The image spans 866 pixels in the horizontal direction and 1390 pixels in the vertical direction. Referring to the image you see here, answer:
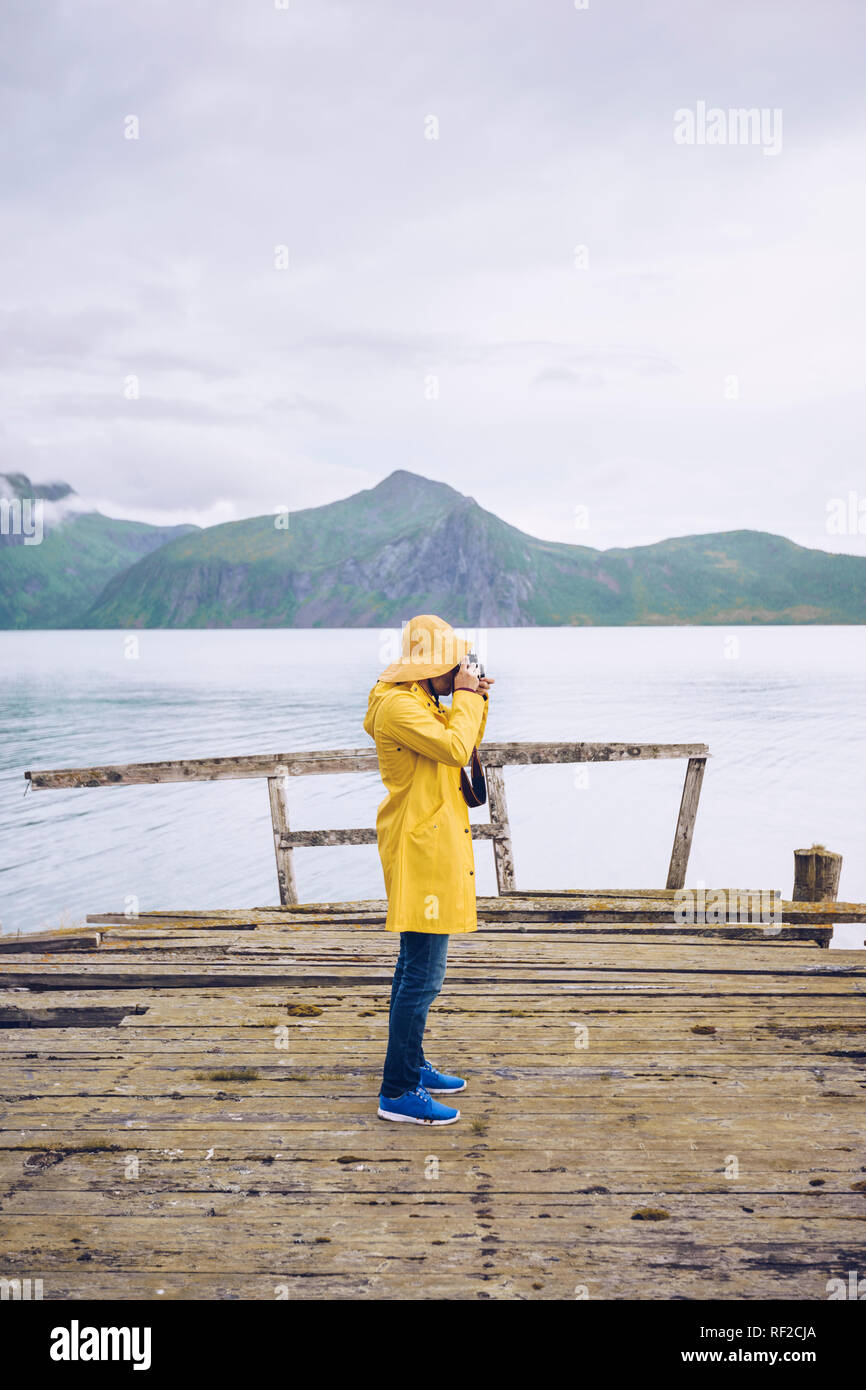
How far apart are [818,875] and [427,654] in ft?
20.3

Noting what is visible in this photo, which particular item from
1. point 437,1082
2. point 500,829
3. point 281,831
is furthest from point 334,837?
point 437,1082

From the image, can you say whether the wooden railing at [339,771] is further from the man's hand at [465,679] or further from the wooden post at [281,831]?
the man's hand at [465,679]

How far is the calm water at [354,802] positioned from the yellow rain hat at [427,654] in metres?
15.6

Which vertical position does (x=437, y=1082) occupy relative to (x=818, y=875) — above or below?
above

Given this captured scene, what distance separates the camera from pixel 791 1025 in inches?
203

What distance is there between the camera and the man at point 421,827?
3.94 meters

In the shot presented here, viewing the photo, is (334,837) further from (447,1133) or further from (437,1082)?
(447,1133)

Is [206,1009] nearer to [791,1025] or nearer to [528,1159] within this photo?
[528,1159]

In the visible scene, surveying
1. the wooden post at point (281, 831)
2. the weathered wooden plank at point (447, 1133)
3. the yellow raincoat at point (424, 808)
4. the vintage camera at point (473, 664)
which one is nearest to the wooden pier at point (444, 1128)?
the weathered wooden plank at point (447, 1133)

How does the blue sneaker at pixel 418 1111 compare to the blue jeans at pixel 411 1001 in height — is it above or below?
below

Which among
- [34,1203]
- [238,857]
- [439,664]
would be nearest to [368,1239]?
[34,1203]

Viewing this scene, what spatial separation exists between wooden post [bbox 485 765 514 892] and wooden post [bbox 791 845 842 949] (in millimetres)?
2684

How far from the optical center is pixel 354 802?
31484 mm

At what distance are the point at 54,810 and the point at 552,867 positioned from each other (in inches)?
637
